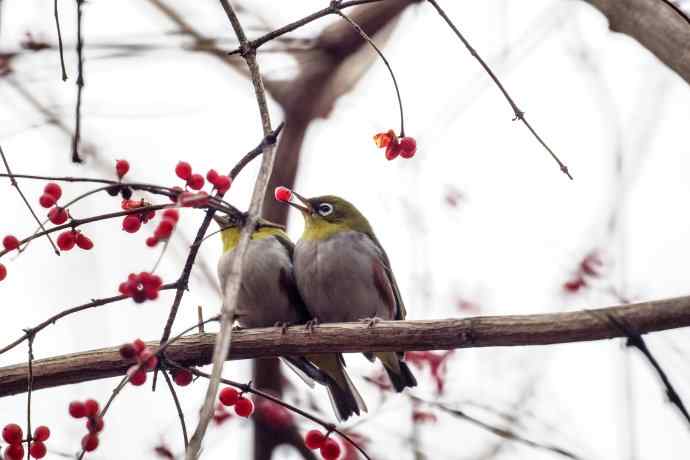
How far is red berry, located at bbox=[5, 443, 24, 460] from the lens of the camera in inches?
135

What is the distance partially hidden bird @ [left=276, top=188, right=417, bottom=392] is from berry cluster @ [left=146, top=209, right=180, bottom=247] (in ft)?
8.46

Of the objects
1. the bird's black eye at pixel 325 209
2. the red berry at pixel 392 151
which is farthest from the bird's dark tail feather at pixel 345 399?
the red berry at pixel 392 151

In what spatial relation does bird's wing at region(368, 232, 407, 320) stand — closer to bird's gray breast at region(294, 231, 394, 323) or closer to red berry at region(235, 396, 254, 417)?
bird's gray breast at region(294, 231, 394, 323)

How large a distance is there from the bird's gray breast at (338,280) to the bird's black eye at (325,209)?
0.85 feet

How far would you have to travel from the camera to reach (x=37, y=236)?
2.89 meters

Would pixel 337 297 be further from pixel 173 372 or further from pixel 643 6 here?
pixel 643 6

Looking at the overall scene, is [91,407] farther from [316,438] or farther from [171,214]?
[316,438]

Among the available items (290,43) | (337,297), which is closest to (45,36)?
(290,43)

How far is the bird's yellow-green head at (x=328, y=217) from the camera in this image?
5.95 m

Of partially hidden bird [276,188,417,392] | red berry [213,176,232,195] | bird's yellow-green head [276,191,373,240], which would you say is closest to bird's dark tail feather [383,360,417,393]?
partially hidden bird [276,188,417,392]

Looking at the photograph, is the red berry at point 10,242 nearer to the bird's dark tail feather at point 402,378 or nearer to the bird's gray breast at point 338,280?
the bird's gray breast at point 338,280

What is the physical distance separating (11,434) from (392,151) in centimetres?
213

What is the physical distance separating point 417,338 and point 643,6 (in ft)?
7.45

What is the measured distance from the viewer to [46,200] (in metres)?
3.48
